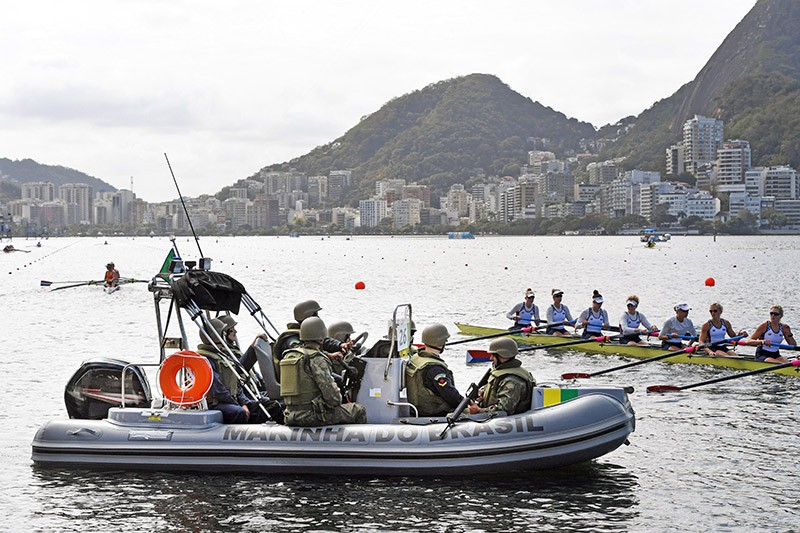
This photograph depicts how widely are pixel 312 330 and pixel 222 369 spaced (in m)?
1.91

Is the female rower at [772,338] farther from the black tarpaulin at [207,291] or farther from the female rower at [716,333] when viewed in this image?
the black tarpaulin at [207,291]

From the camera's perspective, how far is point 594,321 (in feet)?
77.2

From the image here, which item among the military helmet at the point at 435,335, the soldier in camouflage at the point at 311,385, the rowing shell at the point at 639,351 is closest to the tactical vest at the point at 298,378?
the soldier in camouflage at the point at 311,385

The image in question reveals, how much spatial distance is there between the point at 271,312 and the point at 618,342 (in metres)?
22.0

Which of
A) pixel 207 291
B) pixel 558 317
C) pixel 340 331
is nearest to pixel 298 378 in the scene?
pixel 340 331

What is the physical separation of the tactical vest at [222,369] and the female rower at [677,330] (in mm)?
11557

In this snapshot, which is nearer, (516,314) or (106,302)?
(516,314)

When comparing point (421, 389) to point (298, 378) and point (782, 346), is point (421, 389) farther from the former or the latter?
point (782, 346)

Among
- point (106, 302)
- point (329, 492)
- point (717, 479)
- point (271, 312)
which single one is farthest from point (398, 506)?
point (106, 302)

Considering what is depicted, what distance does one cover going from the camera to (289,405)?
12344mm

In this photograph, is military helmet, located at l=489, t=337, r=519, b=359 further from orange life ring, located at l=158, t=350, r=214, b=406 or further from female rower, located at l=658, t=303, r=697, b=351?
female rower, located at l=658, t=303, r=697, b=351

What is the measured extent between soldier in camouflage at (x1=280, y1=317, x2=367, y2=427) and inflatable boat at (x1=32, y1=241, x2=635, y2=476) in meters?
0.16

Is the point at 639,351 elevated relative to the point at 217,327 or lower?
lower

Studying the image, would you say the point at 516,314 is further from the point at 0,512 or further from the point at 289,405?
the point at 0,512
